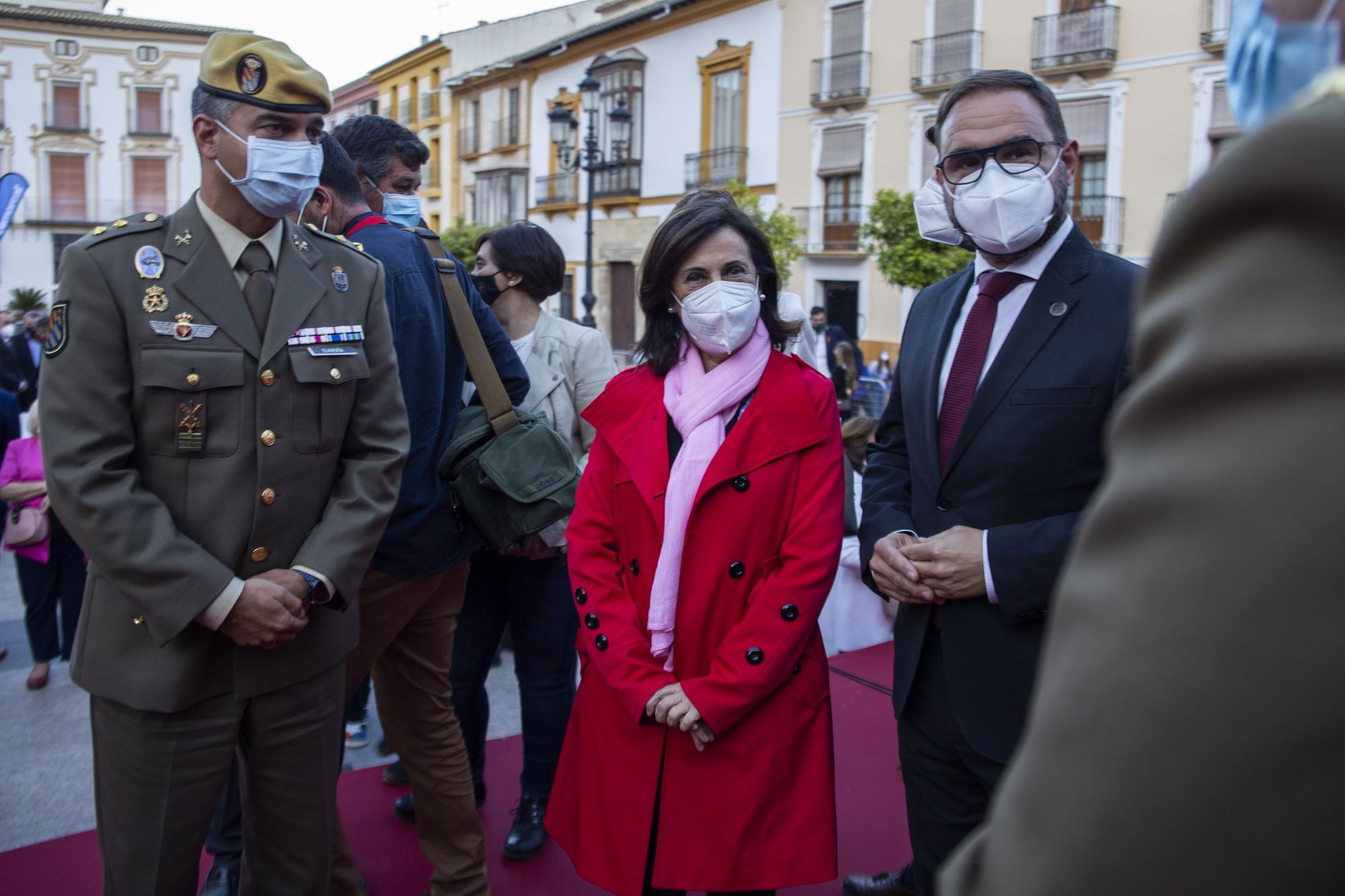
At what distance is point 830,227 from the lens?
76.6ft

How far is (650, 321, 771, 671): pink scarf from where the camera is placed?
241cm

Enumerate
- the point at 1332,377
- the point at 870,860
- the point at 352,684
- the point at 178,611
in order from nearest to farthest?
the point at 1332,377, the point at 178,611, the point at 352,684, the point at 870,860

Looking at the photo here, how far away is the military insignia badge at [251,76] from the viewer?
2.25m

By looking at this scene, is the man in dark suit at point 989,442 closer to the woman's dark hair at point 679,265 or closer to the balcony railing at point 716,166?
the woman's dark hair at point 679,265

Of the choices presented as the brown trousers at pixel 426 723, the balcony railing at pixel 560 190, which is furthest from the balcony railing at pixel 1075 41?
the brown trousers at pixel 426 723

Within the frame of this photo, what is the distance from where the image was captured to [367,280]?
2441 millimetres

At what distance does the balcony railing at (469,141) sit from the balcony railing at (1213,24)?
24.5m

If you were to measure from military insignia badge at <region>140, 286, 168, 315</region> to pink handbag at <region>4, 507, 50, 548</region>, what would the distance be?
10.5 feet

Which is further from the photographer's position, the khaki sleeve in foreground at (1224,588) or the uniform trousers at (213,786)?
the uniform trousers at (213,786)

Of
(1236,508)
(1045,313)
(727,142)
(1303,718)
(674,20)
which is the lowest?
(1303,718)

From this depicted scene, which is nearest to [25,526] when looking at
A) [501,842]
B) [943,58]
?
[501,842]

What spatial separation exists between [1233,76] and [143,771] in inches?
86.0

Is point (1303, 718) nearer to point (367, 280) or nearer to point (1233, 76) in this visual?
point (1233, 76)

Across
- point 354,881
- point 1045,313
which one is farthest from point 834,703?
point 1045,313
